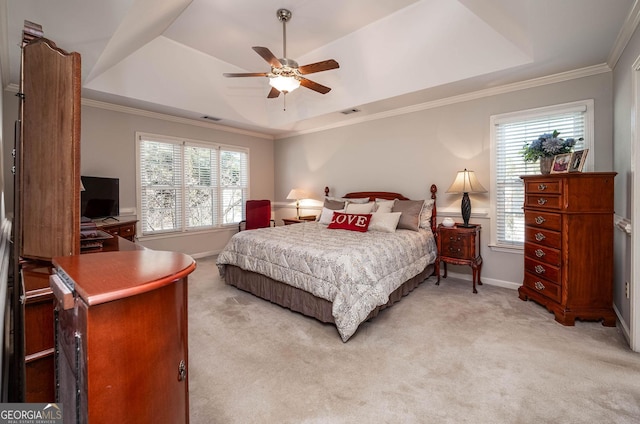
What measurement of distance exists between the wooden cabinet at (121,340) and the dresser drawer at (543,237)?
11.0 ft

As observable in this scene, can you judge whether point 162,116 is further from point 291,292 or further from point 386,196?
point 386,196

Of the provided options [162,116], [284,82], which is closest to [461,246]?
[284,82]

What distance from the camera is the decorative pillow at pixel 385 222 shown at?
3.90 meters

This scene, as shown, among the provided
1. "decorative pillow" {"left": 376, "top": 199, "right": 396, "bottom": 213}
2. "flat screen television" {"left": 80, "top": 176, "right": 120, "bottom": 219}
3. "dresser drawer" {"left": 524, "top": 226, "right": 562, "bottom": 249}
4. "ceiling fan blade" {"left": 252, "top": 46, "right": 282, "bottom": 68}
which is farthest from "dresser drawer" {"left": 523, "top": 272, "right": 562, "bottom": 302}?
"flat screen television" {"left": 80, "top": 176, "right": 120, "bottom": 219}

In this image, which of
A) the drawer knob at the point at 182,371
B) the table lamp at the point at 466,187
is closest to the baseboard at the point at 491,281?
the table lamp at the point at 466,187

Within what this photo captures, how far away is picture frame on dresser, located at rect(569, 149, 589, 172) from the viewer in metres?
2.77

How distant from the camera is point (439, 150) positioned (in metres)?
4.41

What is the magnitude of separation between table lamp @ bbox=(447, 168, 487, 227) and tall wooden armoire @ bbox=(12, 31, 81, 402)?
12.8 feet

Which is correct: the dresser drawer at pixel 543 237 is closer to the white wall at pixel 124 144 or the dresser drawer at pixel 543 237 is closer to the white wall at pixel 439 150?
the white wall at pixel 439 150

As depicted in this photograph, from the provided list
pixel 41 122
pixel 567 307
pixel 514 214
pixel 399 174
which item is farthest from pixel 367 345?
pixel 399 174

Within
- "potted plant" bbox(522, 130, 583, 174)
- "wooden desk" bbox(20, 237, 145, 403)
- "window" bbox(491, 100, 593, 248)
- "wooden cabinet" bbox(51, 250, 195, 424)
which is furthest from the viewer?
"window" bbox(491, 100, 593, 248)

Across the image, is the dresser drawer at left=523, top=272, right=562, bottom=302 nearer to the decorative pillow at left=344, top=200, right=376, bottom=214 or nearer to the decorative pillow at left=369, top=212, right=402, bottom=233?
the decorative pillow at left=369, top=212, right=402, bottom=233

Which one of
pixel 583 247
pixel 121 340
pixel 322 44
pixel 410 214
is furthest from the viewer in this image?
pixel 322 44

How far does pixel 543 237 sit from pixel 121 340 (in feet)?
12.0
